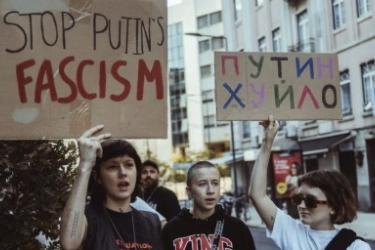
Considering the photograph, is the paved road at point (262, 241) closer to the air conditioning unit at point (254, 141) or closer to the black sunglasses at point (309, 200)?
the air conditioning unit at point (254, 141)

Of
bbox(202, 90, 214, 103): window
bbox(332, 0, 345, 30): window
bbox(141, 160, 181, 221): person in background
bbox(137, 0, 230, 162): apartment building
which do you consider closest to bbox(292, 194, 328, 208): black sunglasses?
bbox(141, 160, 181, 221): person in background

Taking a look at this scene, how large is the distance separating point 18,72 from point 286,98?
1.54 meters

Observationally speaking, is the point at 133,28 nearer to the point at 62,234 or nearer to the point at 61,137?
the point at 61,137

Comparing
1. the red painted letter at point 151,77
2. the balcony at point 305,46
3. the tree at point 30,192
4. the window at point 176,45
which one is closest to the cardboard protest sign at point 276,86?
the red painted letter at point 151,77

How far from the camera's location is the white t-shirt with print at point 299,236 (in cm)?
318

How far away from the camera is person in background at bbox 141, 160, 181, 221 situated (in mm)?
6520

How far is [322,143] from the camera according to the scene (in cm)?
2339

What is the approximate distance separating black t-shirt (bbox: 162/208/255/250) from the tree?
1.19 metres

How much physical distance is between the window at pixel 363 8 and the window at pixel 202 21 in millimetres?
39414

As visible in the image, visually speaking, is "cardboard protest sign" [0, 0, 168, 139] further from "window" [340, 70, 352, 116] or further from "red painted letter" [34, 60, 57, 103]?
"window" [340, 70, 352, 116]

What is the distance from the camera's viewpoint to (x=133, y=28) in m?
3.31

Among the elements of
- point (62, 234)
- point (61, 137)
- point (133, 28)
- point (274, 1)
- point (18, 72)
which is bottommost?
point (62, 234)

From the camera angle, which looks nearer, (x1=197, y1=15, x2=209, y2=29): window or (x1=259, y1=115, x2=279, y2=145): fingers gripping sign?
(x1=259, y1=115, x2=279, y2=145): fingers gripping sign

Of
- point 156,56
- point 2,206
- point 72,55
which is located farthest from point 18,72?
point 2,206
